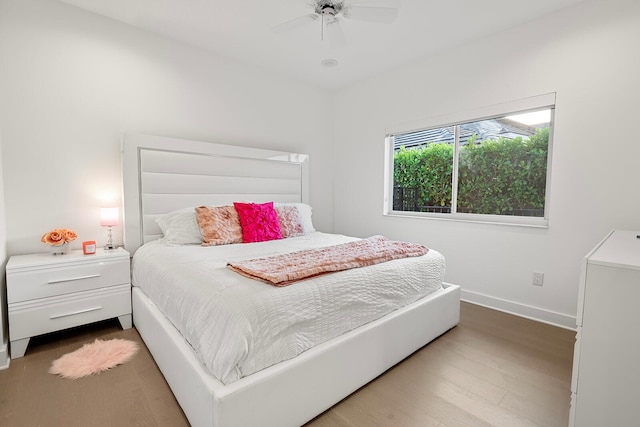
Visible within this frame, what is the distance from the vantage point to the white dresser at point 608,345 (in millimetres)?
1057

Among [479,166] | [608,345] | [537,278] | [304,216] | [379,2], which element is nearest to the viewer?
[608,345]

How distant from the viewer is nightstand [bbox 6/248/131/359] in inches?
77.5

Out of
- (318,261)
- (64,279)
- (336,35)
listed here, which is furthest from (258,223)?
(336,35)

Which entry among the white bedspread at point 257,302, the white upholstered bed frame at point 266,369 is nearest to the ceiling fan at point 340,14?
the white upholstered bed frame at point 266,369

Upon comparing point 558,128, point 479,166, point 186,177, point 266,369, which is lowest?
point 266,369

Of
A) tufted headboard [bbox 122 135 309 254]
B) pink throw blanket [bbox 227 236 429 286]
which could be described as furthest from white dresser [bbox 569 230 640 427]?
tufted headboard [bbox 122 135 309 254]

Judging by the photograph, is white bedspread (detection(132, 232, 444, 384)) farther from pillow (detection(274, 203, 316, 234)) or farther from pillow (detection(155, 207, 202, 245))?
pillow (detection(274, 203, 316, 234))

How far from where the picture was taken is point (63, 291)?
212cm

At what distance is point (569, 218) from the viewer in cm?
244

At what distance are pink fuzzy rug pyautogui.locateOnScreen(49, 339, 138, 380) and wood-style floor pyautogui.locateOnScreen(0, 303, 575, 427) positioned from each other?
52 mm

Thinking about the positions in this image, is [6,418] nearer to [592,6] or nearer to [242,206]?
[242,206]

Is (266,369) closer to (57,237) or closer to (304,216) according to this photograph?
(57,237)

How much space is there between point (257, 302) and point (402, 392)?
1013mm

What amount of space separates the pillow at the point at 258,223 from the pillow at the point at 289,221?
3.0 inches
